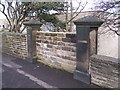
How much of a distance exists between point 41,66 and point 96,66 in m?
2.95

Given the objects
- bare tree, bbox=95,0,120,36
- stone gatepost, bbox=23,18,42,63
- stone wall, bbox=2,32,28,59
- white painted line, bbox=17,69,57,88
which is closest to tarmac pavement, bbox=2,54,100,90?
white painted line, bbox=17,69,57,88

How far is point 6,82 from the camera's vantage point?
21.9 ft

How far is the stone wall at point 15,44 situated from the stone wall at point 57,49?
3.61 ft

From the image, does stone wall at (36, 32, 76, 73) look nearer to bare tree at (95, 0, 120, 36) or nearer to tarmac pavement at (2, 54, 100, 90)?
tarmac pavement at (2, 54, 100, 90)

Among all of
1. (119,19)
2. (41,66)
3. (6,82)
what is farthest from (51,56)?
(119,19)

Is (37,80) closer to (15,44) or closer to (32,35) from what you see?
(32,35)

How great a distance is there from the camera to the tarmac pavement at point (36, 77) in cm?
627

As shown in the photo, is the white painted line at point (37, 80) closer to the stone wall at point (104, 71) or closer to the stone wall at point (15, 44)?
the stone wall at point (104, 71)

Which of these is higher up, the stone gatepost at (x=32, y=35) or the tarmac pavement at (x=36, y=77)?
the stone gatepost at (x=32, y=35)

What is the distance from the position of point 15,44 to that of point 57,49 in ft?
11.7

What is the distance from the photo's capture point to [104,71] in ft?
19.2

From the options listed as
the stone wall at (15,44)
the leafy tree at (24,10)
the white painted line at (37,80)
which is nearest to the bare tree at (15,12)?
the leafy tree at (24,10)

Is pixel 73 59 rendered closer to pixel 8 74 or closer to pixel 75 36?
pixel 75 36

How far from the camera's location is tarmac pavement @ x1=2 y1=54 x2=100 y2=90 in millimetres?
6273
